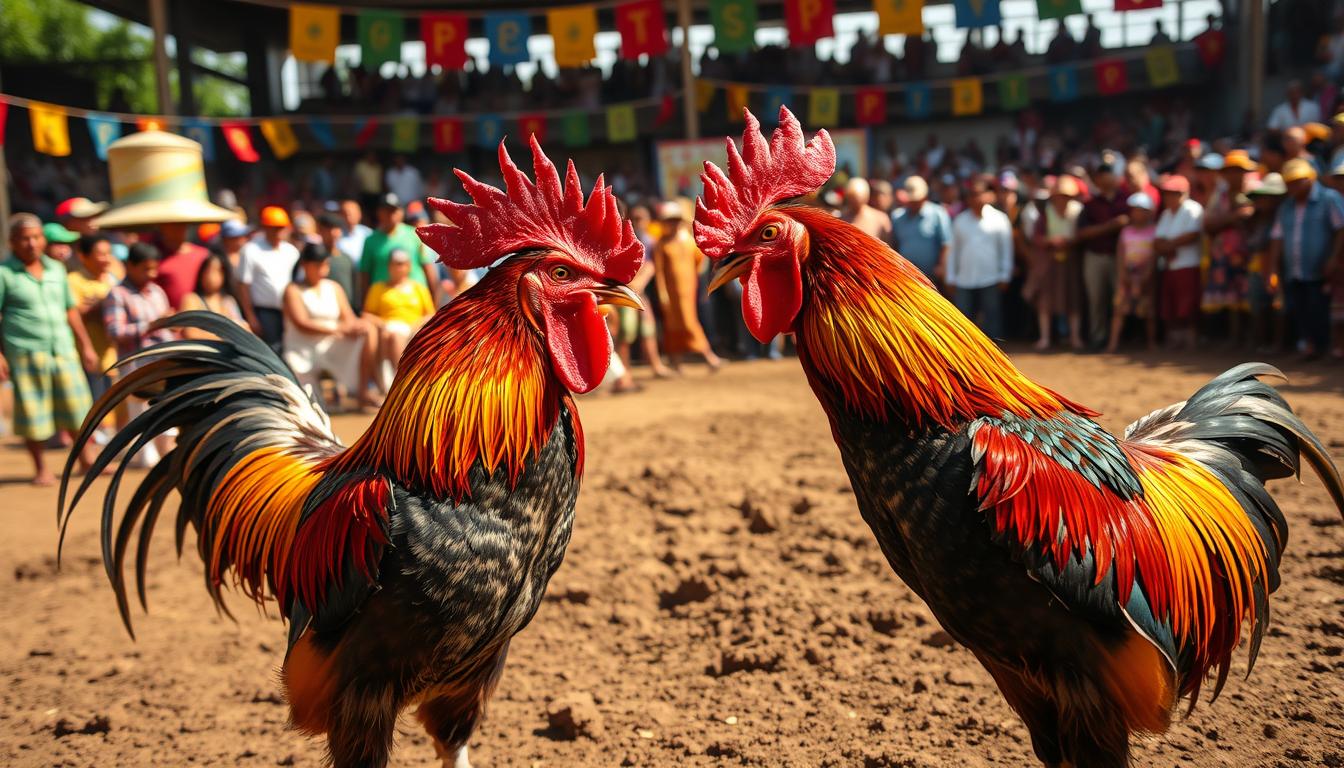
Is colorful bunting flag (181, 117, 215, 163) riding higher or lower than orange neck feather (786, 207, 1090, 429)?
higher

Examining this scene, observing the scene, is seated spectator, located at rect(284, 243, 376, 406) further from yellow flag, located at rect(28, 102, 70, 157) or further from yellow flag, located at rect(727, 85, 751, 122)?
yellow flag, located at rect(727, 85, 751, 122)

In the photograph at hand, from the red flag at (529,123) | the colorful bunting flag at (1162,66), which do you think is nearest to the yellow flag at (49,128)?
the red flag at (529,123)

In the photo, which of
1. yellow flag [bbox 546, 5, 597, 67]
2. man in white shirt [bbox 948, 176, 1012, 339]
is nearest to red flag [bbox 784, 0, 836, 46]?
yellow flag [bbox 546, 5, 597, 67]

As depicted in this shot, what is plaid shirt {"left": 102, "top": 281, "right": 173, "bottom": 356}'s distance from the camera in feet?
21.8

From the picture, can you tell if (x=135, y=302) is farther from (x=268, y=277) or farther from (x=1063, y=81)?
(x=1063, y=81)

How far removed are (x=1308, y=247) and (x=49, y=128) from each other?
46.2 ft

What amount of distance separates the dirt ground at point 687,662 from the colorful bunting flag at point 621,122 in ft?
44.5

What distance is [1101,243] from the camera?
10094 mm

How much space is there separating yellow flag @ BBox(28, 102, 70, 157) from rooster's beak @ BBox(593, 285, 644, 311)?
12942 millimetres

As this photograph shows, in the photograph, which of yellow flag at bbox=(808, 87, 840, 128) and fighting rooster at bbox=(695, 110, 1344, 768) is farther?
yellow flag at bbox=(808, 87, 840, 128)

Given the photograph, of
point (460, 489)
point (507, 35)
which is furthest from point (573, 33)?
point (460, 489)

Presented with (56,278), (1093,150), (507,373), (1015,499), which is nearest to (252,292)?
(56,278)

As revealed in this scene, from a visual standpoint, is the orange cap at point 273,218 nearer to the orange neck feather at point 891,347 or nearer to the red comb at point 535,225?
the red comb at point 535,225

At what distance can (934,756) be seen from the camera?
2787mm
